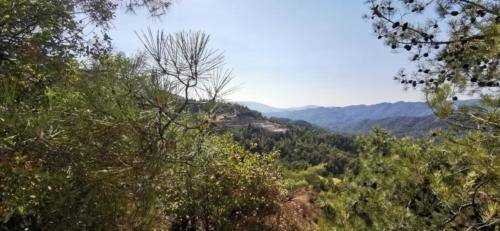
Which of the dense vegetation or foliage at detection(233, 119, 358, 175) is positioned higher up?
the dense vegetation

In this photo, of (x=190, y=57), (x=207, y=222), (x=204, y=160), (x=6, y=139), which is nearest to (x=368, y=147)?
(x=207, y=222)

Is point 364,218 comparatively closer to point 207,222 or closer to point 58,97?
point 207,222

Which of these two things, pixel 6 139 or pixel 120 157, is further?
pixel 120 157

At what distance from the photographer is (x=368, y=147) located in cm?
535

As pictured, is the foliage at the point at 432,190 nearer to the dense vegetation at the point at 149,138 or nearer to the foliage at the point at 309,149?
the dense vegetation at the point at 149,138

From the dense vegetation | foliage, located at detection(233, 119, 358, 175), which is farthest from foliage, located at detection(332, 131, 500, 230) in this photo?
foliage, located at detection(233, 119, 358, 175)

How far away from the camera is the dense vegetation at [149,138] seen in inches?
104

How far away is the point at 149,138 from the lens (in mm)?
2818

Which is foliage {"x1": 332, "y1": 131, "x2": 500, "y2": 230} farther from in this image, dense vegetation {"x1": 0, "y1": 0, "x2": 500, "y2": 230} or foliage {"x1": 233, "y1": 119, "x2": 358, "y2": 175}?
foliage {"x1": 233, "y1": 119, "x2": 358, "y2": 175}

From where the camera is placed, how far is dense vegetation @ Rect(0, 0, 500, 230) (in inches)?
104

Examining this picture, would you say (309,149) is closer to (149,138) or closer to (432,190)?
(432,190)

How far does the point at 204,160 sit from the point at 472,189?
2.50 meters

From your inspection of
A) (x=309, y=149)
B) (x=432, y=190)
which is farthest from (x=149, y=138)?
(x=309, y=149)

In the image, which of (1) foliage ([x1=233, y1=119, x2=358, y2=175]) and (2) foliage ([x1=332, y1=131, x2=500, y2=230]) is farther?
(1) foliage ([x1=233, y1=119, x2=358, y2=175])
